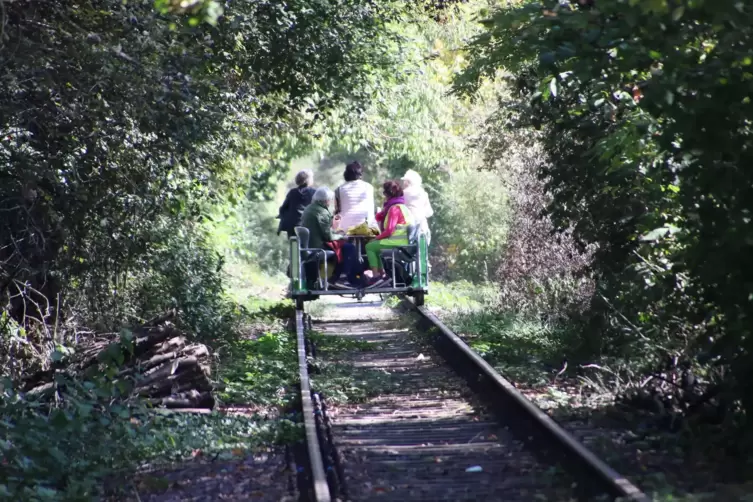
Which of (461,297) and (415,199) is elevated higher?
(415,199)

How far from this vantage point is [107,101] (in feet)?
33.2

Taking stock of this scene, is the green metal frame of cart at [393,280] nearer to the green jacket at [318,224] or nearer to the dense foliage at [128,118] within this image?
the green jacket at [318,224]

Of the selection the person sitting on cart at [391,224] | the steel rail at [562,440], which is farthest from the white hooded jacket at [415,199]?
the steel rail at [562,440]

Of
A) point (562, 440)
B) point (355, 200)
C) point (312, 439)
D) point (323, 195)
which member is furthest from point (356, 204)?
point (562, 440)

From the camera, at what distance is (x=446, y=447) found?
303 inches

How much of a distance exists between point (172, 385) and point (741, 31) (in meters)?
5.84

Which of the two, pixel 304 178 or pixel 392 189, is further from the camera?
pixel 304 178

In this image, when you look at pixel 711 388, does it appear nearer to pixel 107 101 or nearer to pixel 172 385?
pixel 172 385

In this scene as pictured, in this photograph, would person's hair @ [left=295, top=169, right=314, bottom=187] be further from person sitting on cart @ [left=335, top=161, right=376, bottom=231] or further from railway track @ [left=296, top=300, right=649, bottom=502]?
railway track @ [left=296, top=300, right=649, bottom=502]

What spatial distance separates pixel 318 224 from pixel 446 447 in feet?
25.2

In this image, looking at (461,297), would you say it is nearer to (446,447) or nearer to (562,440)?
(446,447)

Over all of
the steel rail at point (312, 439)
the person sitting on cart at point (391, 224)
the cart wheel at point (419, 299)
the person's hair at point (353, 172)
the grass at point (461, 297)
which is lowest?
the steel rail at point (312, 439)

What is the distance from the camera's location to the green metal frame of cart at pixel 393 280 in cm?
1511

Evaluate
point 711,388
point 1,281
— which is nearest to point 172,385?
point 1,281
